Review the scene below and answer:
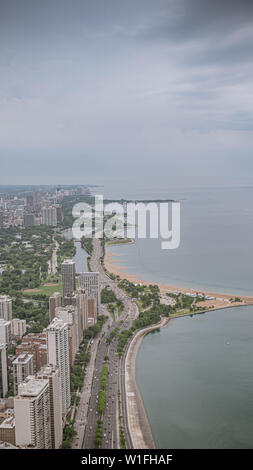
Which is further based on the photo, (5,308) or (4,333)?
(5,308)

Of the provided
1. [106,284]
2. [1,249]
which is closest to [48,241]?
[1,249]

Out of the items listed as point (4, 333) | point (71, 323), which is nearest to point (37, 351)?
point (71, 323)

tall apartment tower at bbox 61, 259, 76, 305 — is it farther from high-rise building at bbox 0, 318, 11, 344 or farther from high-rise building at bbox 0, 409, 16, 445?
high-rise building at bbox 0, 409, 16, 445

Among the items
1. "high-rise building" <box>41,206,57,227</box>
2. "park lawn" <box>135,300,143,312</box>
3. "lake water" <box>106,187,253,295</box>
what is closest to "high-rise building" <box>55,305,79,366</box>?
"park lawn" <box>135,300,143,312</box>

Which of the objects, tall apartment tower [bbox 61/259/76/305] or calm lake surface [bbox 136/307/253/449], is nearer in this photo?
calm lake surface [bbox 136/307/253/449]

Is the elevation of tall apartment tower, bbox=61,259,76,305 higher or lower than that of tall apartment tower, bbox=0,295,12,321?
higher

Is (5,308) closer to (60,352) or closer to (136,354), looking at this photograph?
(136,354)

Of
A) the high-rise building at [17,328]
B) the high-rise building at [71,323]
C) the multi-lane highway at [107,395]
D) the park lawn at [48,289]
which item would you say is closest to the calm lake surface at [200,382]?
the multi-lane highway at [107,395]
